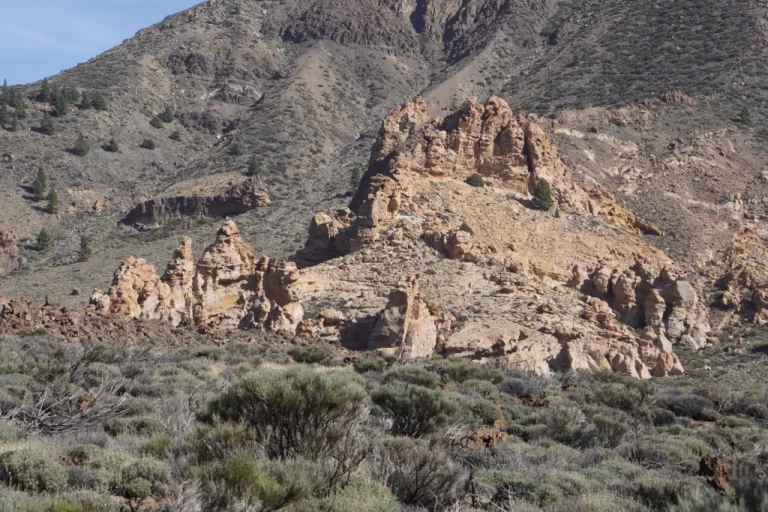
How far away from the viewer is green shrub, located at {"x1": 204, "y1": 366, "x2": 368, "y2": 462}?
9477 millimetres

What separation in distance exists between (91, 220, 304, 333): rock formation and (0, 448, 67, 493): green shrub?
18.9 metres

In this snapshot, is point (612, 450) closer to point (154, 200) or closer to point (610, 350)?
point (610, 350)

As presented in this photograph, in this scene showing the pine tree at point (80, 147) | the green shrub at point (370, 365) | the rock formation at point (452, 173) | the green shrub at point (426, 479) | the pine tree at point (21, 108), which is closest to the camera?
the green shrub at point (426, 479)

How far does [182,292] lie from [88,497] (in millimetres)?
23589

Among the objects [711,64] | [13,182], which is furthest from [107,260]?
[711,64]

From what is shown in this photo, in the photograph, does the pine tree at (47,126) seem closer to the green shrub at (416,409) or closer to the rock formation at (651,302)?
the rock formation at (651,302)

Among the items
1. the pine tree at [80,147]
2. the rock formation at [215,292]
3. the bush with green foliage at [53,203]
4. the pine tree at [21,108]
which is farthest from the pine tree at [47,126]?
the rock formation at [215,292]

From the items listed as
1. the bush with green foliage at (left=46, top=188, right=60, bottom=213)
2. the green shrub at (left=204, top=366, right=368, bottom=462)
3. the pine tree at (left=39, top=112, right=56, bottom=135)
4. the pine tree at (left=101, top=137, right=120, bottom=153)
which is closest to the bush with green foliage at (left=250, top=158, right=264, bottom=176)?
the pine tree at (left=101, top=137, right=120, bottom=153)

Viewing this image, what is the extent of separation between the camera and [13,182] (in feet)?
213

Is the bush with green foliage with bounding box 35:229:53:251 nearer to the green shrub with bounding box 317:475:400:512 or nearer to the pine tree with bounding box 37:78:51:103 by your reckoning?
the pine tree with bounding box 37:78:51:103

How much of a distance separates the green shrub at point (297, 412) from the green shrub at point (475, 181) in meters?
27.8

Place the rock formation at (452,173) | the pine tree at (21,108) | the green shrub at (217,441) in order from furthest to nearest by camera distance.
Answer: the pine tree at (21,108)
the rock formation at (452,173)
the green shrub at (217,441)

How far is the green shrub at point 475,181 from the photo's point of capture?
122ft

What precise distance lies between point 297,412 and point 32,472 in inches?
114
